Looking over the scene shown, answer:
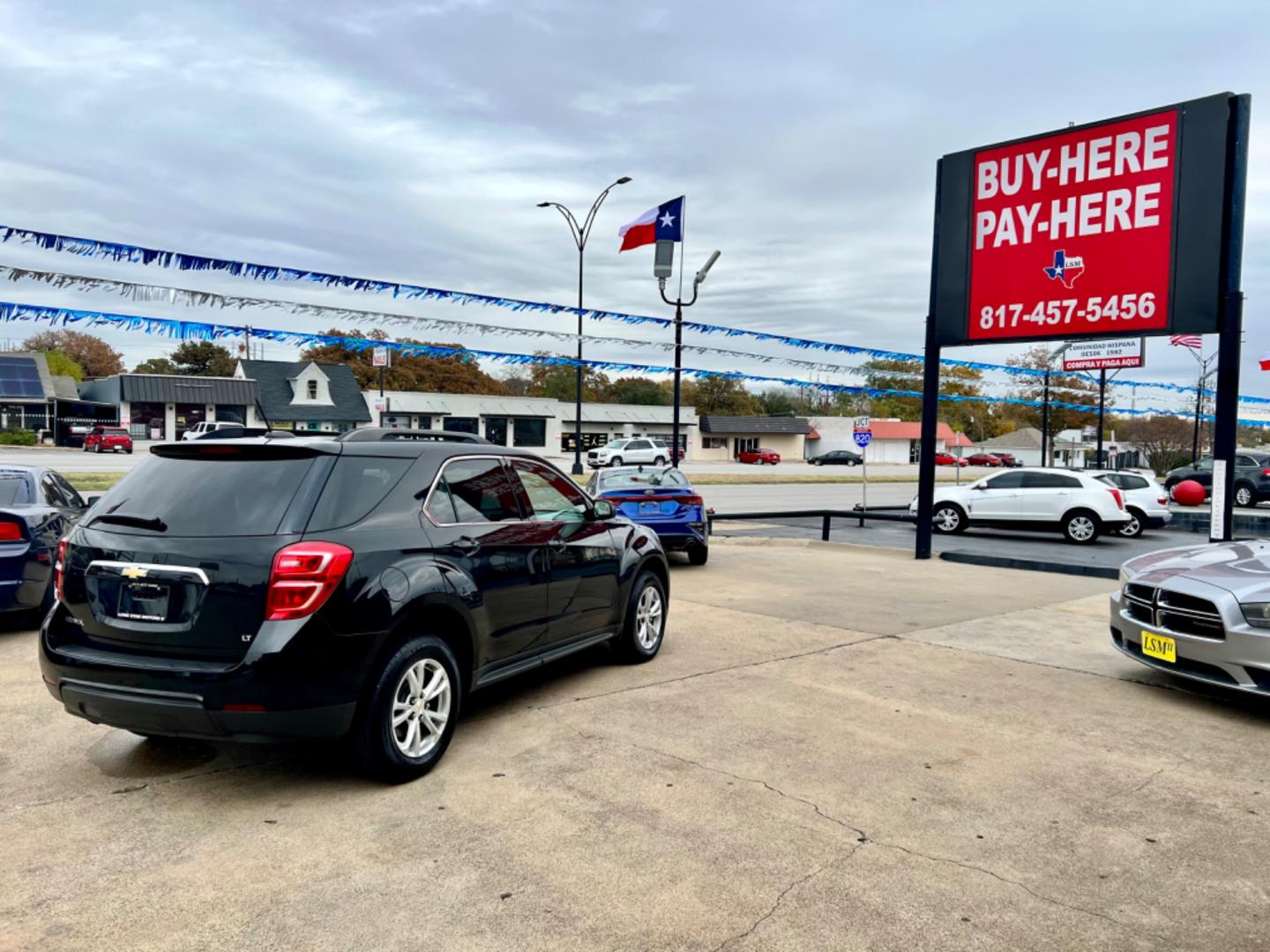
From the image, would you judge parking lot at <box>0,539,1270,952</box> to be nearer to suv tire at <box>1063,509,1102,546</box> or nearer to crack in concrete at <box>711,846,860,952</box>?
crack in concrete at <box>711,846,860,952</box>

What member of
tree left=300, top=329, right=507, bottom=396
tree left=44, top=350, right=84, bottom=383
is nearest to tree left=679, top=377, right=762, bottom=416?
tree left=300, top=329, right=507, bottom=396

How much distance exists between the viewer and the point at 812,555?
48.3 feet

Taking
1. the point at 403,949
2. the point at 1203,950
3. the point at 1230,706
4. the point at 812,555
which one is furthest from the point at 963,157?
the point at 403,949

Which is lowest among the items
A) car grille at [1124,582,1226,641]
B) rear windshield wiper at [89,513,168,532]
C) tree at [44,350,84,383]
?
car grille at [1124,582,1226,641]

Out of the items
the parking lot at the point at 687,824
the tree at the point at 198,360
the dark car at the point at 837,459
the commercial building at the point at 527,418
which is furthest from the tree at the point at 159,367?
the parking lot at the point at 687,824

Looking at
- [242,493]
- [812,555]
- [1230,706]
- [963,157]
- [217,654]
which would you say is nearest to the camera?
[217,654]

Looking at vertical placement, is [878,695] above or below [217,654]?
below

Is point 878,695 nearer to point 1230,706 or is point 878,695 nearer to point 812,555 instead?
point 1230,706

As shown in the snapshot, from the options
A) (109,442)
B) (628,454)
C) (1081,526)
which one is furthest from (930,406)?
(109,442)

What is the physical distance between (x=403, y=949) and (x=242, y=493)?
7.37 feet

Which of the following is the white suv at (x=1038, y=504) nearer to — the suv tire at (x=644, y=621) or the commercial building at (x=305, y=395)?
the suv tire at (x=644, y=621)

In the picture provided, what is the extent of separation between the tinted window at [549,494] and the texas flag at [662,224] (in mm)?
15688

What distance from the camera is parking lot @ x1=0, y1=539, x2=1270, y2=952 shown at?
316 centimetres

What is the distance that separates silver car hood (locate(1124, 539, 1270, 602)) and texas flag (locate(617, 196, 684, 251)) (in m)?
15.6
